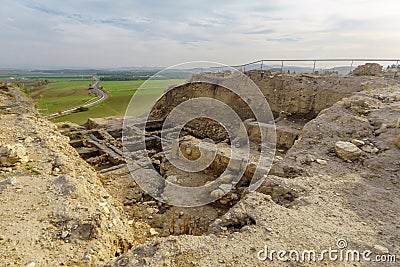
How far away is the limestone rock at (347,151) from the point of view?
14.3 feet

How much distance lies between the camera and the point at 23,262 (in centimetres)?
225

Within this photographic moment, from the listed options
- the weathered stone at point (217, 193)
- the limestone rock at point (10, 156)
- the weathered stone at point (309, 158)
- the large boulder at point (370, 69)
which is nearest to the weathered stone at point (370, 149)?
the weathered stone at point (309, 158)

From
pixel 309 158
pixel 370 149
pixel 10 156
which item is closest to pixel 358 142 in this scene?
pixel 370 149

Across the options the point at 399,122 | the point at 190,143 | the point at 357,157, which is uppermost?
the point at 399,122

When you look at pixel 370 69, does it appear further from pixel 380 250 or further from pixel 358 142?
pixel 380 250

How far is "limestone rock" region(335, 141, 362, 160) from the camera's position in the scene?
4.35 m

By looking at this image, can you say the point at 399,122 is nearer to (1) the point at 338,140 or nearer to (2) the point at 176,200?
(1) the point at 338,140

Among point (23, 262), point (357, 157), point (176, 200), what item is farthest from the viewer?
point (176, 200)

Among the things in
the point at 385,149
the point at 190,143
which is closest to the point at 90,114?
the point at 190,143

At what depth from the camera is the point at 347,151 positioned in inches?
172

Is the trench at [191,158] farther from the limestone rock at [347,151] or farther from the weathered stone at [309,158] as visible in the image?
the limestone rock at [347,151]

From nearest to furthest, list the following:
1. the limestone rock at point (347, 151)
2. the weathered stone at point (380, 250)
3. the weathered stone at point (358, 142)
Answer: the weathered stone at point (380, 250)
the limestone rock at point (347, 151)
the weathered stone at point (358, 142)

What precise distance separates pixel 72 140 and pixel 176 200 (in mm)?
7384

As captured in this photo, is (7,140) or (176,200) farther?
(176,200)
